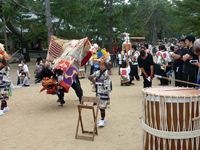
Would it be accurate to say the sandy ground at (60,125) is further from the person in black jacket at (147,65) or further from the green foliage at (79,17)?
the green foliage at (79,17)

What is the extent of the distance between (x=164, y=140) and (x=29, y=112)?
5.25 metres

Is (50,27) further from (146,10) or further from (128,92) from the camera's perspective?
(146,10)

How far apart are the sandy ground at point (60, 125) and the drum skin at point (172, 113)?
128cm

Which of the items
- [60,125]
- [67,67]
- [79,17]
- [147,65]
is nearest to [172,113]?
[60,125]

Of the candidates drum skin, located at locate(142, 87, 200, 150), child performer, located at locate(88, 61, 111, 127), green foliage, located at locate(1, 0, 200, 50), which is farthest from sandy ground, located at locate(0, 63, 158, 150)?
green foliage, located at locate(1, 0, 200, 50)

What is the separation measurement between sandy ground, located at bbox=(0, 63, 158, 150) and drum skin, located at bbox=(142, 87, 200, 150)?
1.28 m

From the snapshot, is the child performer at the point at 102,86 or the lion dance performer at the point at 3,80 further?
the lion dance performer at the point at 3,80

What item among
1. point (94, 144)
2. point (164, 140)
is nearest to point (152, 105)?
point (164, 140)

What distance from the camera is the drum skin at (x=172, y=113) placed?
4.39 metres

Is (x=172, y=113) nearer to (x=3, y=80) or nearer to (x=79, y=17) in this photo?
(x=3, y=80)

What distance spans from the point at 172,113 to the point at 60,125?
3648 millimetres

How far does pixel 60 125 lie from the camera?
7.59 meters

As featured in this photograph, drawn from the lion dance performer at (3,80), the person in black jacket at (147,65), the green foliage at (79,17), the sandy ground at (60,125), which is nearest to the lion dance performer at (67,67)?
the sandy ground at (60,125)

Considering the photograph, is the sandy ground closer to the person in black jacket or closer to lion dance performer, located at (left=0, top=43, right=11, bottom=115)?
lion dance performer, located at (left=0, top=43, right=11, bottom=115)
